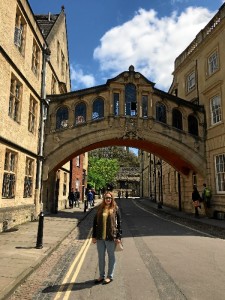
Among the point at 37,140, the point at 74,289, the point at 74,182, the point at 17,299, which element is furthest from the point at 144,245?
the point at 74,182

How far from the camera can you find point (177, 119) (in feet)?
69.6

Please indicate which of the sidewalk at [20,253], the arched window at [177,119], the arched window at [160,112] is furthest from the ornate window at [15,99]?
the arched window at [177,119]

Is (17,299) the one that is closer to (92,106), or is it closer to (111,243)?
(111,243)

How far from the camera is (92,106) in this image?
20.1 m

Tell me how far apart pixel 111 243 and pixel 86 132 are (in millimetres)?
14314

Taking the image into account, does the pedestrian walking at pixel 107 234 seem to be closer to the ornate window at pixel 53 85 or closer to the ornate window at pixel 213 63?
Result: the ornate window at pixel 213 63

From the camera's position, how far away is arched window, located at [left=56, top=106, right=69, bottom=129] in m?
19.6

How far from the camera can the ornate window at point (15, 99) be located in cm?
1290

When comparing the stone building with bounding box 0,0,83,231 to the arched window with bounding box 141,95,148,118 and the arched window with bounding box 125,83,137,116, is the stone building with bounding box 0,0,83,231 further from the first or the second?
the arched window with bounding box 141,95,148,118

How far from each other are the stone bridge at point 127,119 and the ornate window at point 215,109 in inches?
36.5

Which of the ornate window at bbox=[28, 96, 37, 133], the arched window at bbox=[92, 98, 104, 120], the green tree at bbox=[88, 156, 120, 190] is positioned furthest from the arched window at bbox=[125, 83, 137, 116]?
the green tree at bbox=[88, 156, 120, 190]

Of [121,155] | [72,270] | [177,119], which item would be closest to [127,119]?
[177,119]

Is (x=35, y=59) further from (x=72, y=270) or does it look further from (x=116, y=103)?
(x=72, y=270)

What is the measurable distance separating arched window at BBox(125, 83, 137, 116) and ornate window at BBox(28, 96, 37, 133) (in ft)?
21.5
